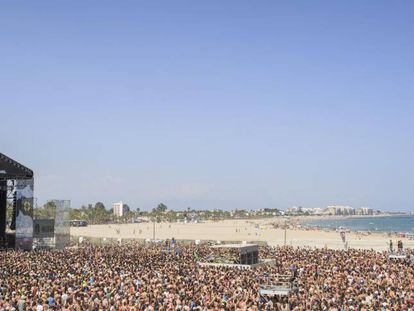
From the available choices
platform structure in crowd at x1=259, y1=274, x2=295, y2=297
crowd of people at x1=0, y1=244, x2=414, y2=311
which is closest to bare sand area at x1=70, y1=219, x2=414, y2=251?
crowd of people at x1=0, y1=244, x2=414, y2=311

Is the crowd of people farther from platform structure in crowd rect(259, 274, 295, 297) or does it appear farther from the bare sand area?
the bare sand area

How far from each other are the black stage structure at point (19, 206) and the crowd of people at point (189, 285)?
1067 cm

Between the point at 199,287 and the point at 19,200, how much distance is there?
28941 millimetres

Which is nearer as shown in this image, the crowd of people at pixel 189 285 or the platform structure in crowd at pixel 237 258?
the crowd of people at pixel 189 285

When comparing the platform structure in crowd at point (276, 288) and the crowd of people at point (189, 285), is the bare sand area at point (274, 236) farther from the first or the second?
the platform structure in crowd at point (276, 288)

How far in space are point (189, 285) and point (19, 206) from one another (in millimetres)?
28203

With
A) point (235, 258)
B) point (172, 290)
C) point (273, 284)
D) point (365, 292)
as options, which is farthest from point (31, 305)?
point (235, 258)

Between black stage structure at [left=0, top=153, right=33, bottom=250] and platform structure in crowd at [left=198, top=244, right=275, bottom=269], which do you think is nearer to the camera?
platform structure in crowd at [left=198, top=244, right=275, bottom=269]

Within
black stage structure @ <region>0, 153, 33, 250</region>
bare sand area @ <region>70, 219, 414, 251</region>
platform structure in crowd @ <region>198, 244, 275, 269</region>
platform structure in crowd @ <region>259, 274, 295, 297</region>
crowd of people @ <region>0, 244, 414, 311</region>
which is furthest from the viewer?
bare sand area @ <region>70, 219, 414, 251</region>

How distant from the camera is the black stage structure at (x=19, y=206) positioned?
149 ft

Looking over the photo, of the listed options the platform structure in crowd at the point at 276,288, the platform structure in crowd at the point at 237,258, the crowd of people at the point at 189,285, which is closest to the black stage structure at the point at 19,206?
the crowd of people at the point at 189,285

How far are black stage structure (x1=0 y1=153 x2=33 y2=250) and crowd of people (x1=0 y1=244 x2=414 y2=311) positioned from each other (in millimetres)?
10672

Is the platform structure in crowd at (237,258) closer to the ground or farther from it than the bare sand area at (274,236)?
farther from it

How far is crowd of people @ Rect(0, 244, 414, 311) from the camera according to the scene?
18.1m
